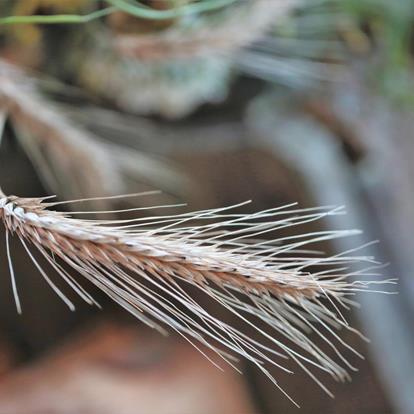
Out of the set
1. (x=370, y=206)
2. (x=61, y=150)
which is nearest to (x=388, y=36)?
(x=370, y=206)

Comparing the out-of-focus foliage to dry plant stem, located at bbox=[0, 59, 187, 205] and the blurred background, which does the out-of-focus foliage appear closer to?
the blurred background

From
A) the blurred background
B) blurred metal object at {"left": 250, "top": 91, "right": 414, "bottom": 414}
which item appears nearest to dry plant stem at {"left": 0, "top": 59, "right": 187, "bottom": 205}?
the blurred background

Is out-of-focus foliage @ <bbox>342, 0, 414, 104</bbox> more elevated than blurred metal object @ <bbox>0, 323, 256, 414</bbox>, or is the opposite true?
out-of-focus foliage @ <bbox>342, 0, 414, 104</bbox>

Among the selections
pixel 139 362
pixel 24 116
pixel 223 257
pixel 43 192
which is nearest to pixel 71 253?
pixel 223 257

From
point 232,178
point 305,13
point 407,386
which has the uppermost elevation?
point 305,13

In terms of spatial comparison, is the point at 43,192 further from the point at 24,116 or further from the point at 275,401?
the point at 275,401

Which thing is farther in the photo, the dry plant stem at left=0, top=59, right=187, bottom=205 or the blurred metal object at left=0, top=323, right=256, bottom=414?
the blurred metal object at left=0, top=323, right=256, bottom=414

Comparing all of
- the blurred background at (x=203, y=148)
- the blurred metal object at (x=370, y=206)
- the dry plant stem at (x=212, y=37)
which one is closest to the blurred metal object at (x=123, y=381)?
the blurred background at (x=203, y=148)

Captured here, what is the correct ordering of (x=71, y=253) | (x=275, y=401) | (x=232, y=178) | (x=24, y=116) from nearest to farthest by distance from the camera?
(x=71, y=253) → (x=24, y=116) → (x=275, y=401) → (x=232, y=178)

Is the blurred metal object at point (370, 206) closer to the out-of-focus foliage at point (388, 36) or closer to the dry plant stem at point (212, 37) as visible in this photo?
the out-of-focus foliage at point (388, 36)
